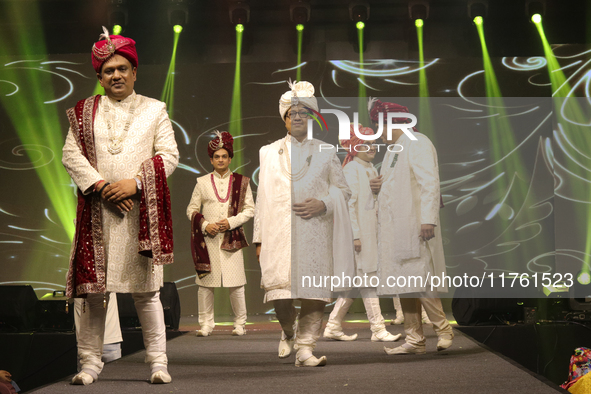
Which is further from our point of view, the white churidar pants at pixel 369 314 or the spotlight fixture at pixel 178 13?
the spotlight fixture at pixel 178 13

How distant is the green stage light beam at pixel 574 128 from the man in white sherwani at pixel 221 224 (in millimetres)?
4373

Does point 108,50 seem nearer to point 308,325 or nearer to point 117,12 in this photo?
point 308,325

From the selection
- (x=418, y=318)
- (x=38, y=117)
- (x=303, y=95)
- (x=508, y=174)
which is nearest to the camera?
(x=303, y=95)

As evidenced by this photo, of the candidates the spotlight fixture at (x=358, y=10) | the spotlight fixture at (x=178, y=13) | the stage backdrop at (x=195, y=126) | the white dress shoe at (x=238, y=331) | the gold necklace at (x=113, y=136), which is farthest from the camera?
the stage backdrop at (x=195, y=126)

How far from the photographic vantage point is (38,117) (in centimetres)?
796

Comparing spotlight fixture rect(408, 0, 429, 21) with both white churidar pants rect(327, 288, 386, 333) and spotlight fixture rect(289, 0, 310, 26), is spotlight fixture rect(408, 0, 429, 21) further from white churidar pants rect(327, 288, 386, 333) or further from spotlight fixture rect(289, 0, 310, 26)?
white churidar pants rect(327, 288, 386, 333)

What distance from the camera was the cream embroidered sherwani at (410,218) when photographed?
139 inches

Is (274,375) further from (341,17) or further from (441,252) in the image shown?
(341,17)

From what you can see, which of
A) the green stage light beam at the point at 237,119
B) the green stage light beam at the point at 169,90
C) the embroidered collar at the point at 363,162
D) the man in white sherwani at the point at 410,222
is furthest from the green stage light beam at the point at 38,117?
the man in white sherwani at the point at 410,222

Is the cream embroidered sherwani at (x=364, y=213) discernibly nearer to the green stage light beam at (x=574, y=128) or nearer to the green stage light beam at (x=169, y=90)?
the green stage light beam at (x=169, y=90)

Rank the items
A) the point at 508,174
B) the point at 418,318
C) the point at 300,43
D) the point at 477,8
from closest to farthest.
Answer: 1. the point at 418,318
2. the point at 508,174
3. the point at 477,8
4. the point at 300,43

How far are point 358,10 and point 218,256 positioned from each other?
3.43m

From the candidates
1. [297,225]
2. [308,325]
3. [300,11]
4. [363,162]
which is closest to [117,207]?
[297,225]

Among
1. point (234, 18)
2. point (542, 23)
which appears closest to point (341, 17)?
point (234, 18)
